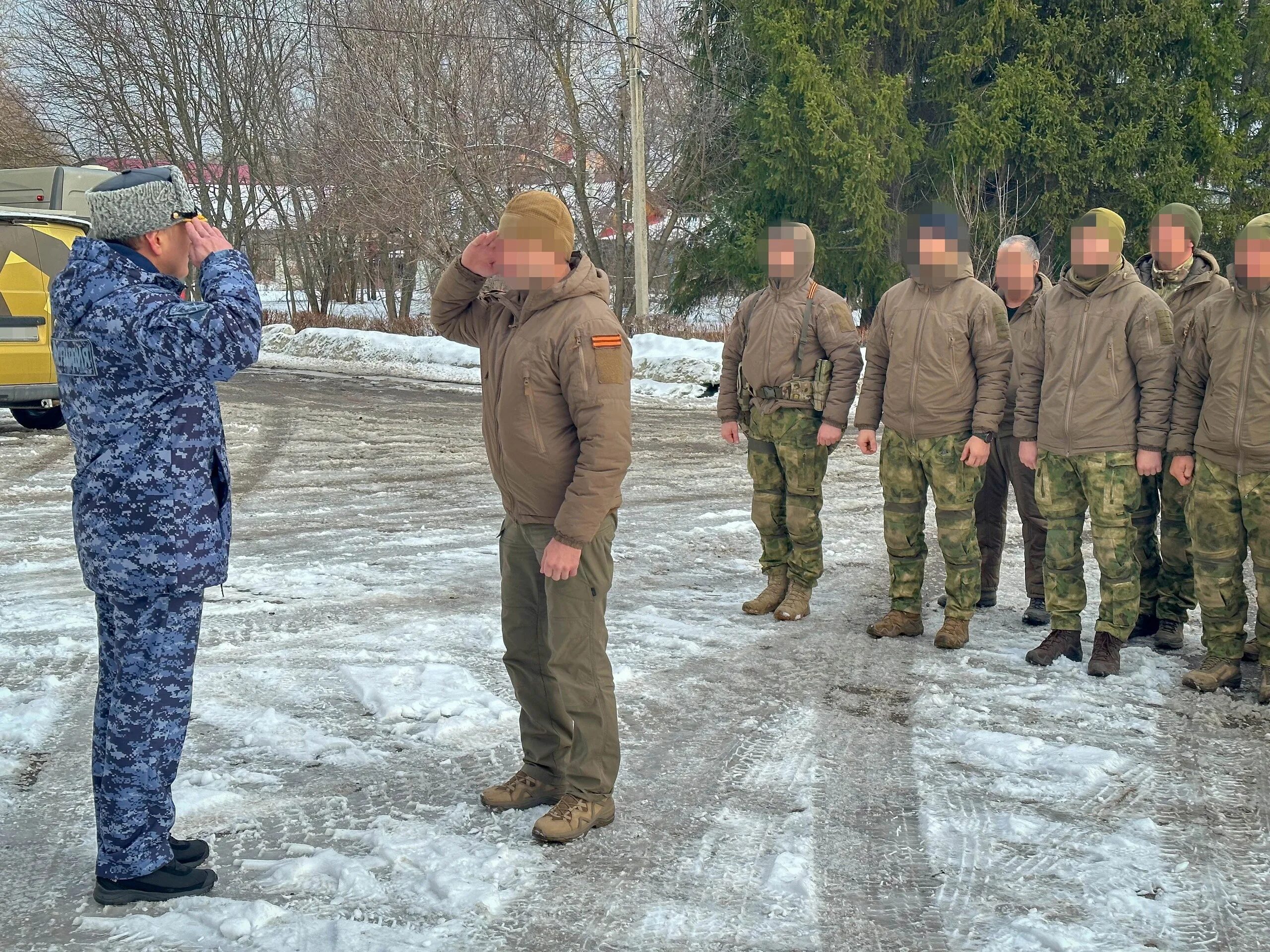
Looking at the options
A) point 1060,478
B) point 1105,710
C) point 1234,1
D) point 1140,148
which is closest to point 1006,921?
point 1105,710

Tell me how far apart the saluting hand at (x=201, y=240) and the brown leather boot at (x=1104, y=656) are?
13.2ft

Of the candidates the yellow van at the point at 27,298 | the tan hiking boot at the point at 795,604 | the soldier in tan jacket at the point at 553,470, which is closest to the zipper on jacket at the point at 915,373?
the tan hiking boot at the point at 795,604

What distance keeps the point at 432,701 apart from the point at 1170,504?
142 inches

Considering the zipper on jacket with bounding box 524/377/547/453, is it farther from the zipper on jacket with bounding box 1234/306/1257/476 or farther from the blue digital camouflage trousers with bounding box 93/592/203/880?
the zipper on jacket with bounding box 1234/306/1257/476

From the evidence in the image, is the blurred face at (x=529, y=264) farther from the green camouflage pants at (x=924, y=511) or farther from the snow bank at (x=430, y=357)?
the snow bank at (x=430, y=357)

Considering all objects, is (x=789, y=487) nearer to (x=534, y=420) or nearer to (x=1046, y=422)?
(x=1046, y=422)

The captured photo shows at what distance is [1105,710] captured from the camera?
15.5 feet

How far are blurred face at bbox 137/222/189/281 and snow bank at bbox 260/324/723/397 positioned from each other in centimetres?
1124

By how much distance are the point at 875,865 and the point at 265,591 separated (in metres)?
4.12

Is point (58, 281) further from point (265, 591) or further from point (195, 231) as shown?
point (265, 591)

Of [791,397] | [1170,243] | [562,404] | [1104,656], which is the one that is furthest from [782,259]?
[562,404]

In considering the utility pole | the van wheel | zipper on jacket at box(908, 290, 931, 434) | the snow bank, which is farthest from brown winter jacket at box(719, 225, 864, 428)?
the utility pole

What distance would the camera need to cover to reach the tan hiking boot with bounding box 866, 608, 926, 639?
582 centimetres

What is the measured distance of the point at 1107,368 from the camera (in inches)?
203
